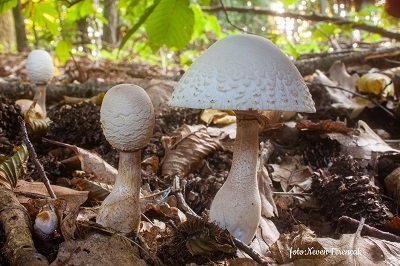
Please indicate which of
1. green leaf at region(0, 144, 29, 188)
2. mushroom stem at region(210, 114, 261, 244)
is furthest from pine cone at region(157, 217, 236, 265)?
green leaf at region(0, 144, 29, 188)

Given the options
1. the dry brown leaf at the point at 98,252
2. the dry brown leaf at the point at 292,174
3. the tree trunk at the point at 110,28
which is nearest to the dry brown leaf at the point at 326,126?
the dry brown leaf at the point at 292,174

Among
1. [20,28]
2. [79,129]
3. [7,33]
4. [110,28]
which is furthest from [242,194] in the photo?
[7,33]

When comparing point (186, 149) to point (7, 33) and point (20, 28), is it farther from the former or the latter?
point (7, 33)

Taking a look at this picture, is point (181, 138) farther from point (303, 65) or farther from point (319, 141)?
point (303, 65)

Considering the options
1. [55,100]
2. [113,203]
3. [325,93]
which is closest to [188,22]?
[113,203]

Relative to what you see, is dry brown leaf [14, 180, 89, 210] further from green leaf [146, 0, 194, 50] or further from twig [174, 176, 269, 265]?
green leaf [146, 0, 194, 50]

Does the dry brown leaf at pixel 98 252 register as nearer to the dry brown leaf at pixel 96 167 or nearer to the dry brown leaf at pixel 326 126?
the dry brown leaf at pixel 96 167
